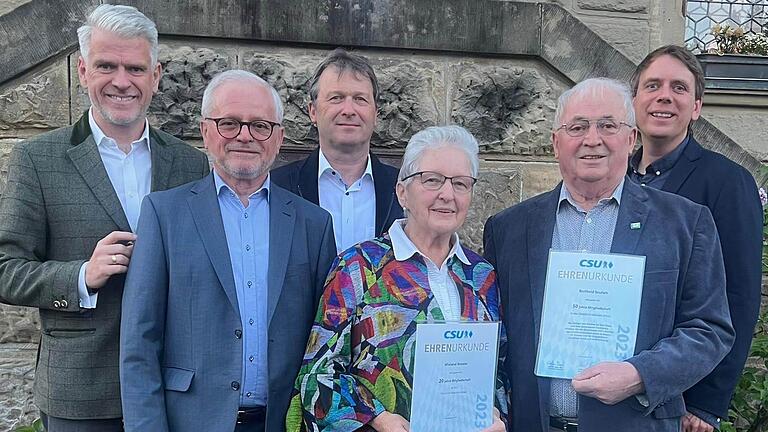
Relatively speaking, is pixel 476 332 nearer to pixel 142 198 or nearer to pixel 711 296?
pixel 711 296

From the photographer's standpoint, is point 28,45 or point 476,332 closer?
point 476,332

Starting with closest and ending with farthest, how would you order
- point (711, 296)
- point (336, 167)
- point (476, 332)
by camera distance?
point (476, 332)
point (711, 296)
point (336, 167)

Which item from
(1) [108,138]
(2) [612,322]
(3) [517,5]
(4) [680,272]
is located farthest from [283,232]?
(3) [517,5]

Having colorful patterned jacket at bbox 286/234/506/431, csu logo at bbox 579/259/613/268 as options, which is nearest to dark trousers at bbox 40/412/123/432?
colorful patterned jacket at bbox 286/234/506/431

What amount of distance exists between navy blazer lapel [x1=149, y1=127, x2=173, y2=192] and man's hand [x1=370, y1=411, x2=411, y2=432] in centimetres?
111

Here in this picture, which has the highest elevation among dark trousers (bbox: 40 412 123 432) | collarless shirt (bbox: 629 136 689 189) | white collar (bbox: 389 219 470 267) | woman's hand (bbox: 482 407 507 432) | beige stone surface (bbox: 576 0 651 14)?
beige stone surface (bbox: 576 0 651 14)

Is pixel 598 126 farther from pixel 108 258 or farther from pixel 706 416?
pixel 108 258

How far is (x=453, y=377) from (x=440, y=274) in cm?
36

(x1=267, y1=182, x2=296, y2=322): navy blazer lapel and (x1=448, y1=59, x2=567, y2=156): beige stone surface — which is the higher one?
(x1=448, y1=59, x2=567, y2=156): beige stone surface

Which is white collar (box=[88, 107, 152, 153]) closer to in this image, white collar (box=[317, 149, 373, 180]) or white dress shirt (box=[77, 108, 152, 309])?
white dress shirt (box=[77, 108, 152, 309])

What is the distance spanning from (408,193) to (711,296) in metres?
1.06

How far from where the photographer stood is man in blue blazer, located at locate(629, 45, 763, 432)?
9.25 ft

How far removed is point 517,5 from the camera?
4.02 m

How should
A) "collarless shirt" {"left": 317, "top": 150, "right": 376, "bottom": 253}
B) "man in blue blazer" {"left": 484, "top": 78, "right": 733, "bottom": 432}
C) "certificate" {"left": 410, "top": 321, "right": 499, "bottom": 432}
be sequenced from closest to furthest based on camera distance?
"certificate" {"left": 410, "top": 321, "right": 499, "bottom": 432} < "man in blue blazer" {"left": 484, "top": 78, "right": 733, "bottom": 432} < "collarless shirt" {"left": 317, "top": 150, "right": 376, "bottom": 253}
